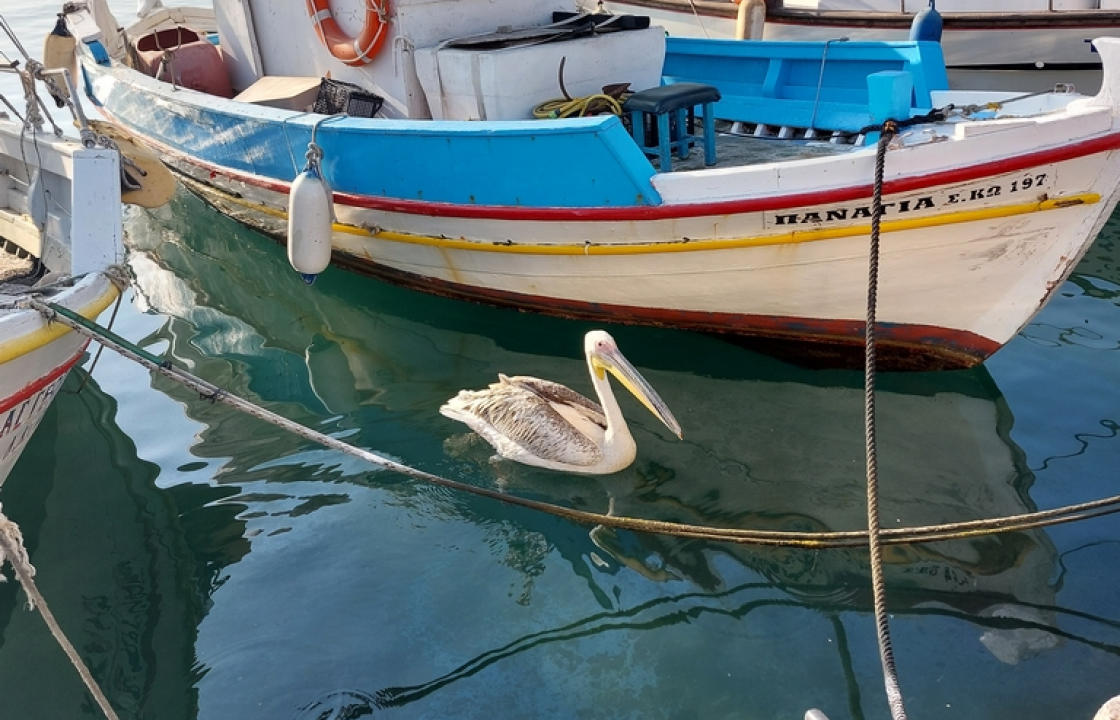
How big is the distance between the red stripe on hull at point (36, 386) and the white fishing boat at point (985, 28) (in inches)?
245

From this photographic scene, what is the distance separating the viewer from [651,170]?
5.97m

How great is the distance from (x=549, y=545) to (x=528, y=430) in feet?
2.30

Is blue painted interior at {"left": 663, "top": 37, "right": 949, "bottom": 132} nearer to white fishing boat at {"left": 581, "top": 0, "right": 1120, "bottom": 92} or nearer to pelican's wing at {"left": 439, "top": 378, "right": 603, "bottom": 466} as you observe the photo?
white fishing boat at {"left": 581, "top": 0, "right": 1120, "bottom": 92}

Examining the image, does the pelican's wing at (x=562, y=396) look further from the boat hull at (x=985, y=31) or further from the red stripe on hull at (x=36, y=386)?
the boat hull at (x=985, y=31)

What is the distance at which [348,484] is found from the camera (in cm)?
558

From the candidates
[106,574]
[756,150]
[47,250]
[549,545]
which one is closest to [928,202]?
[756,150]

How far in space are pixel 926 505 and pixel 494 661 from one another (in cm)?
235

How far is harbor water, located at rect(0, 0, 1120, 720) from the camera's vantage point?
4.15 m

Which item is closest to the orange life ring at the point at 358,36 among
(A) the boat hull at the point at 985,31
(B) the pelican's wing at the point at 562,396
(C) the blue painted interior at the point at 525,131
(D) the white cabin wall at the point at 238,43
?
(C) the blue painted interior at the point at 525,131

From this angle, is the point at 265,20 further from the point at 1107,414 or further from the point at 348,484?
the point at 1107,414

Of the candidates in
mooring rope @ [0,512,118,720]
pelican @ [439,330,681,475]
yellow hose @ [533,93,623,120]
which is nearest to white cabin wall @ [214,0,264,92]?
yellow hose @ [533,93,623,120]

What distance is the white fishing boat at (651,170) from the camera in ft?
18.1

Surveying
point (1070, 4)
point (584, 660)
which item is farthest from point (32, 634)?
point (1070, 4)

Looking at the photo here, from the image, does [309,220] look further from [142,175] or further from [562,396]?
[562,396]
